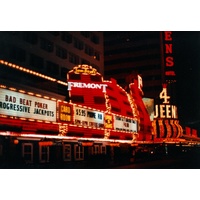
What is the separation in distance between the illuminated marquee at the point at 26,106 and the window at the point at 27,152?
4.75 feet

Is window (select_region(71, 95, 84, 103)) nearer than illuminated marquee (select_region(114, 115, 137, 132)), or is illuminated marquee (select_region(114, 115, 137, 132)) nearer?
window (select_region(71, 95, 84, 103))

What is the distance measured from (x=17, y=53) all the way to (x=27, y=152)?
5376 mm

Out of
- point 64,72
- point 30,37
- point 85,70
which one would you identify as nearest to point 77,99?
point 85,70

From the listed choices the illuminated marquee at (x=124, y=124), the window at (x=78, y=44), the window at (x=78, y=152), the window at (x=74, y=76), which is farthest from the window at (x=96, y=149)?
the window at (x=78, y=44)

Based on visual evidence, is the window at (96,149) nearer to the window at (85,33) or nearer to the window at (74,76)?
the window at (74,76)

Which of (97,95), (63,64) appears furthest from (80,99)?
(63,64)

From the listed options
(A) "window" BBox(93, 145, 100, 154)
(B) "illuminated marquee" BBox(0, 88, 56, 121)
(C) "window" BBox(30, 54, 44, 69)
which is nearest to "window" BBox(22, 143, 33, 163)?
(B) "illuminated marquee" BBox(0, 88, 56, 121)

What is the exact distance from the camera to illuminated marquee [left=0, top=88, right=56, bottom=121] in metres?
13.8

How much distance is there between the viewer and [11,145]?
15.4m

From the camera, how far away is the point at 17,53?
18.4 m

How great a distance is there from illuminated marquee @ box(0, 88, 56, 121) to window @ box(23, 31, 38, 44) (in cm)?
284

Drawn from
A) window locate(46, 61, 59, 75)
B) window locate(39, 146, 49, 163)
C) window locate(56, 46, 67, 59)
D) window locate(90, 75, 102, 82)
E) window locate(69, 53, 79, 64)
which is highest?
window locate(56, 46, 67, 59)

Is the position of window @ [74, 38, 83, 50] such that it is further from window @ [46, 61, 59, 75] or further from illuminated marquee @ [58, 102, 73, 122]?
illuminated marquee @ [58, 102, 73, 122]
